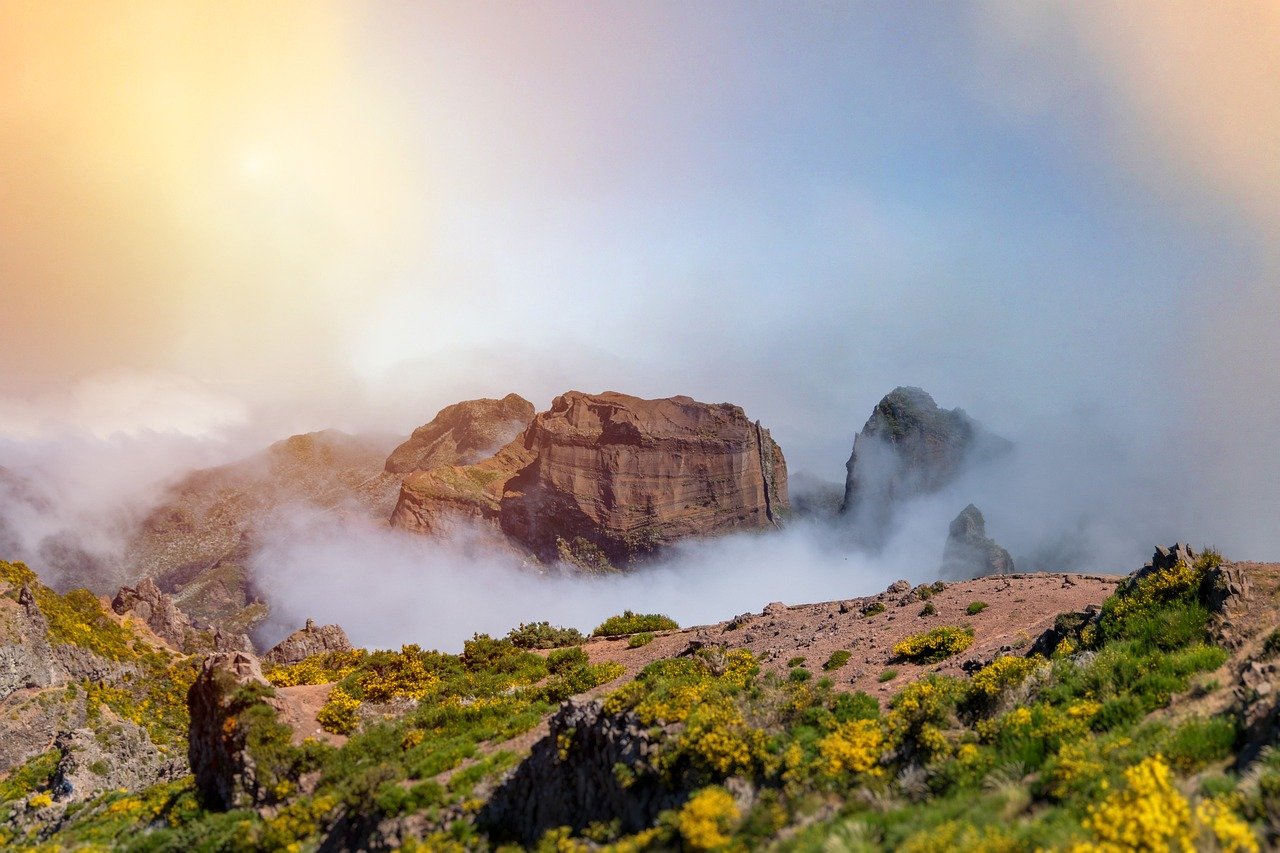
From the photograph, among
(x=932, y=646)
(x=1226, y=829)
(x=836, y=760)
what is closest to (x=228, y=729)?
(x=836, y=760)

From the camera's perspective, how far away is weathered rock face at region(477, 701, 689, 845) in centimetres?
1391

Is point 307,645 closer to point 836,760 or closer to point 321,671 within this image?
point 321,671

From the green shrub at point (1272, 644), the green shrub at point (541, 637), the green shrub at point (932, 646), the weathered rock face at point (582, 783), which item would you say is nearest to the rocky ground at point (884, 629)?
the green shrub at point (932, 646)

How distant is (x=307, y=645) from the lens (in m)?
58.8

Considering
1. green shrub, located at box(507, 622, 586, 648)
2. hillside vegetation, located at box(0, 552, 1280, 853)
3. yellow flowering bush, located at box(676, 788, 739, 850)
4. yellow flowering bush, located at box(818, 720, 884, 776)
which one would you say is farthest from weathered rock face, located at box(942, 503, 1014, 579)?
yellow flowering bush, located at box(676, 788, 739, 850)

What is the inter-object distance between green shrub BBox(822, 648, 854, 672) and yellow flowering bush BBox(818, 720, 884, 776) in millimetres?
11352

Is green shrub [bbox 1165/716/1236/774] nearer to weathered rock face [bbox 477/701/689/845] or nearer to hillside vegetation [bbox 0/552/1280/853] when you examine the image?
hillside vegetation [bbox 0/552/1280/853]

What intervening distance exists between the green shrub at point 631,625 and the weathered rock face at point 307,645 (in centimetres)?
2914

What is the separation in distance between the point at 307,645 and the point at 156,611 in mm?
34171

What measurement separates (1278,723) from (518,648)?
32268mm

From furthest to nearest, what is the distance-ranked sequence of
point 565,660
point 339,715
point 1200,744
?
point 565,660
point 339,715
point 1200,744

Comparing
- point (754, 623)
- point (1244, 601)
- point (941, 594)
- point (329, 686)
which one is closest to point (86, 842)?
point (329, 686)

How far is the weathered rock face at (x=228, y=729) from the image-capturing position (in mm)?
20297

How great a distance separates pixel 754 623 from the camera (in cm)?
3769
